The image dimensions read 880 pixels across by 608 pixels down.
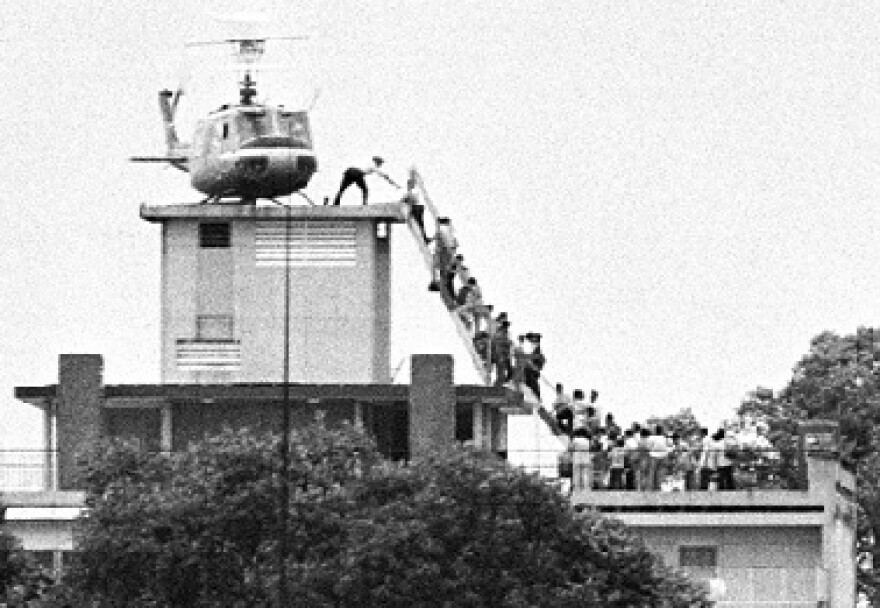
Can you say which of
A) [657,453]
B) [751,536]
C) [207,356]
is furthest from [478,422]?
[657,453]

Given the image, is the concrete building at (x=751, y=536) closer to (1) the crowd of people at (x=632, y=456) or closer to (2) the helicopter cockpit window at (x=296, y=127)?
(1) the crowd of people at (x=632, y=456)

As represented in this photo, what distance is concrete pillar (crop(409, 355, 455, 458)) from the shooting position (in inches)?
5477

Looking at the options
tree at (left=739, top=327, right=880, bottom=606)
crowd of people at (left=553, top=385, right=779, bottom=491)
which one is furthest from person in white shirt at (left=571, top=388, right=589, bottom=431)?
tree at (left=739, top=327, right=880, bottom=606)

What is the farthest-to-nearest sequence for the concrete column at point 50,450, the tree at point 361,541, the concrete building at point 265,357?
the concrete building at point 265,357 → the concrete column at point 50,450 → the tree at point 361,541

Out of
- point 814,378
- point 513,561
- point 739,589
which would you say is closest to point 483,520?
point 513,561

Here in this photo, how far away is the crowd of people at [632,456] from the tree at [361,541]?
951 cm

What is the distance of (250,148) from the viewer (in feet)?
462

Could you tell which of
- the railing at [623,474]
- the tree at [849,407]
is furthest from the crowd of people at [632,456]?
the tree at [849,407]

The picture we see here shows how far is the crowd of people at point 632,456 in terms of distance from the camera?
13162 centimetres

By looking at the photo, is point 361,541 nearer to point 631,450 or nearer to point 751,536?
point 631,450

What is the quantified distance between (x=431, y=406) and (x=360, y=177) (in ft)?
17.6

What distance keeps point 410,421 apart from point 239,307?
4.90 metres

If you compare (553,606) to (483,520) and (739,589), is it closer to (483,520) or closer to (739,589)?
(483,520)

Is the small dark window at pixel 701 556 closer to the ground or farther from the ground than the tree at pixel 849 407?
closer to the ground
